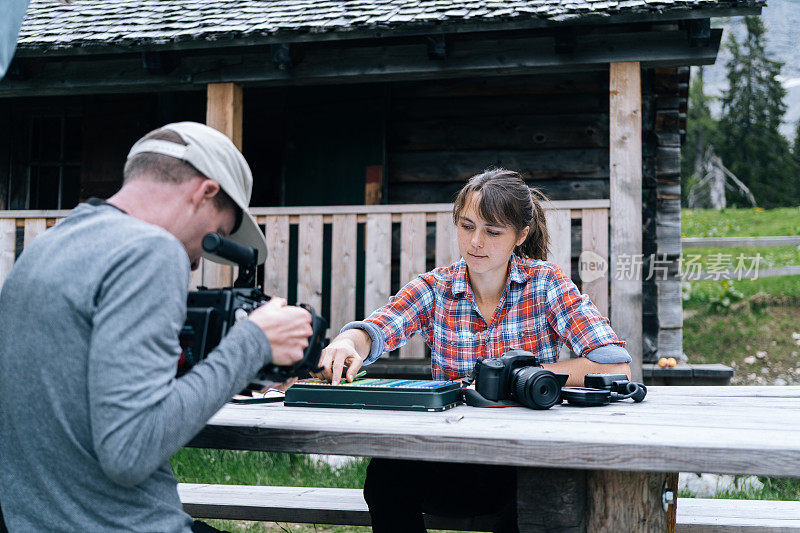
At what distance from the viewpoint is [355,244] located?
5473mm

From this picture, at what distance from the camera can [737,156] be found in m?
39.3

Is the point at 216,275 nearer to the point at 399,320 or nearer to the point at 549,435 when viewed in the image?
the point at 399,320

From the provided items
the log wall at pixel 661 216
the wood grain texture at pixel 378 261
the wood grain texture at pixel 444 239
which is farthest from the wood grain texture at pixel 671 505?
the log wall at pixel 661 216

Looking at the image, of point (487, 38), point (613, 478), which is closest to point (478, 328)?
point (613, 478)

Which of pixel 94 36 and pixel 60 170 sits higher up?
pixel 94 36

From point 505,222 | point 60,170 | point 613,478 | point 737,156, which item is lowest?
point 613,478

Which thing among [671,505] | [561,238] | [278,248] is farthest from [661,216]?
[671,505]

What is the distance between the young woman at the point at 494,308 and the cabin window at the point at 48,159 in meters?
6.34

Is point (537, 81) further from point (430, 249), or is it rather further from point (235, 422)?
point (235, 422)

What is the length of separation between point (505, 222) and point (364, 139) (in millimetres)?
4526

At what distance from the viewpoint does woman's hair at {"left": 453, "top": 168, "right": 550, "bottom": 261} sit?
9.18 ft

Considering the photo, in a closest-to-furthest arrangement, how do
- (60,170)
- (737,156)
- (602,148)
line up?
(602,148) → (60,170) → (737,156)

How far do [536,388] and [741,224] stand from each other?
22231mm

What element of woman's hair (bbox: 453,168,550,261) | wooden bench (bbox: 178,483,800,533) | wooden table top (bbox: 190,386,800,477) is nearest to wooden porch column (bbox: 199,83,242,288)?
wooden bench (bbox: 178,483,800,533)
